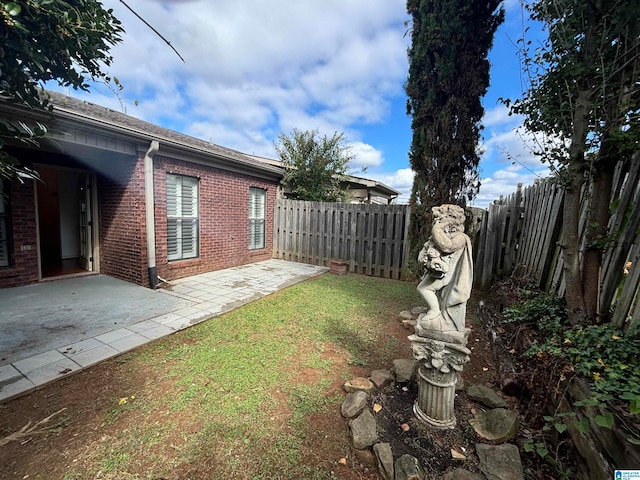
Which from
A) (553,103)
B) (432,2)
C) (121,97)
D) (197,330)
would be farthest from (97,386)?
(432,2)

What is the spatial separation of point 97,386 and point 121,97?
8.76 feet

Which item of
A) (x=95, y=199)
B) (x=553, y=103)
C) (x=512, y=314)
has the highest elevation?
(x=553, y=103)

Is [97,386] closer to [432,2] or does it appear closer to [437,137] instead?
[437,137]

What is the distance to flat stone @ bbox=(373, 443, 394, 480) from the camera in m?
1.63

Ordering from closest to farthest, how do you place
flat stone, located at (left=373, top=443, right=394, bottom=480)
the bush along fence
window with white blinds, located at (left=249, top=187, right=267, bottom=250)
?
flat stone, located at (left=373, top=443, right=394, bottom=480) < the bush along fence < window with white blinds, located at (left=249, top=187, right=267, bottom=250)

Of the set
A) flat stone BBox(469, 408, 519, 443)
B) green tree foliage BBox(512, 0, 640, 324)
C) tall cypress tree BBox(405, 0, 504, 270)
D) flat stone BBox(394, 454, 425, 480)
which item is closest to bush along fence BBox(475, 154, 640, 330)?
green tree foliage BBox(512, 0, 640, 324)

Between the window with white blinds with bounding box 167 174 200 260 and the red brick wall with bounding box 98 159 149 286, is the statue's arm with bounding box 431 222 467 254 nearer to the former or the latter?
the red brick wall with bounding box 98 159 149 286

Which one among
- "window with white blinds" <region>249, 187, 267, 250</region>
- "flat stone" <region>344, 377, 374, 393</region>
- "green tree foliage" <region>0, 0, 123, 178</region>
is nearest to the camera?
"green tree foliage" <region>0, 0, 123, 178</region>

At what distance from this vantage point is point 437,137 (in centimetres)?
562

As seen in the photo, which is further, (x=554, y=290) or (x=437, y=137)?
(x=437, y=137)

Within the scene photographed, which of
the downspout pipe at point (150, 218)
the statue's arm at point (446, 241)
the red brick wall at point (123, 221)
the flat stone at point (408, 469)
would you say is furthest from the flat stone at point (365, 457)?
the red brick wall at point (123, 221)

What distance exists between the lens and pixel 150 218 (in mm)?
5180

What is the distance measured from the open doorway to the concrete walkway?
3.72ft

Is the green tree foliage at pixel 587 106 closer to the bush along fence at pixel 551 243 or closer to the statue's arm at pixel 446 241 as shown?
the bush along fence at pixel 551 243
